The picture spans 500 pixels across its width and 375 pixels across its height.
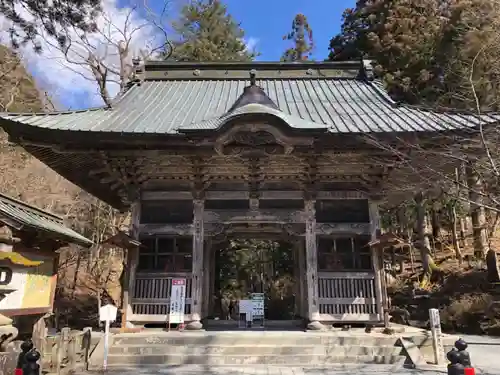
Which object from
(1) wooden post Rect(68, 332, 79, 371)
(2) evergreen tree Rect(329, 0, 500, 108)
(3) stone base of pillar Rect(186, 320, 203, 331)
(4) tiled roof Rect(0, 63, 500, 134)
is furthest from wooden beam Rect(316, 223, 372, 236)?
(2) evergreen tree Rect(329, 0, 500, 108)

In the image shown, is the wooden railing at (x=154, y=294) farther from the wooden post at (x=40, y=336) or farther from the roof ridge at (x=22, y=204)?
the wooden post at (x=40, y=336)

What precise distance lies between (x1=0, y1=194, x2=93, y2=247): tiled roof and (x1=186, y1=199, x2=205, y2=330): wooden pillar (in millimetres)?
2226

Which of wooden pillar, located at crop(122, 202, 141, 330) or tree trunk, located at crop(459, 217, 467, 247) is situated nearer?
wooden pillar, located at crop(122, 202, 141, 330)

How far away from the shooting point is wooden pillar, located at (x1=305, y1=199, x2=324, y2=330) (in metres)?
8.29

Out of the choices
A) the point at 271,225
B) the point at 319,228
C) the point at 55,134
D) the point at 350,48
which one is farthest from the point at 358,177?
the point at 350,48

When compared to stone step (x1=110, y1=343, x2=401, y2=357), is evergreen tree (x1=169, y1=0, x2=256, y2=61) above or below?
above

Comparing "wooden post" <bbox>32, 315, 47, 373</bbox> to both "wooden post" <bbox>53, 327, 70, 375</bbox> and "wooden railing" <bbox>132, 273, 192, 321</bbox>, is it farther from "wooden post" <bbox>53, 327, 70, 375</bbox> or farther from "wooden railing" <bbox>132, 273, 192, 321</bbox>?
"wooden railing" <bbox>132, 273, 192, 321</bbox>

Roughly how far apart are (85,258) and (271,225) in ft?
40.8

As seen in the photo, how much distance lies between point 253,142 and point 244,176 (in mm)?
1329

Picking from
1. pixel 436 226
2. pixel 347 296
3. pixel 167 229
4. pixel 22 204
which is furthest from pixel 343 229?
pixel 436 226

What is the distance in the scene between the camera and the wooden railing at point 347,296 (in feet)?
27.4

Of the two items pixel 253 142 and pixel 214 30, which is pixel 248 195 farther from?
pixel 214 30

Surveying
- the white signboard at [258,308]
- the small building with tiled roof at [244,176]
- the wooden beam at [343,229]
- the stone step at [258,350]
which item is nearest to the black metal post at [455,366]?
the stone step at [258,350]

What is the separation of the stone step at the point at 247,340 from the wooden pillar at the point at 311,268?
2.78 feet
